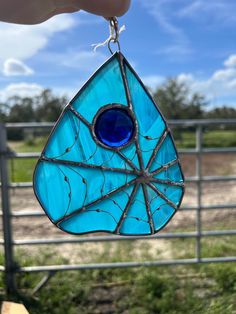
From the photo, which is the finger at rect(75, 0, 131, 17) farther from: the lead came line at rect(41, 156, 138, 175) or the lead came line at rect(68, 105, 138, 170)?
the lead came line at rect(41, 156, 138, 175)

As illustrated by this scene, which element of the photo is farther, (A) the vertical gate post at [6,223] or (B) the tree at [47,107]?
(B) the tree at [47,107]

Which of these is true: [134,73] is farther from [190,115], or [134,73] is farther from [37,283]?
[190,115]

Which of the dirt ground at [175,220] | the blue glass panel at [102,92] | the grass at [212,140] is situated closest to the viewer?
the blue glass panel at [102,92]

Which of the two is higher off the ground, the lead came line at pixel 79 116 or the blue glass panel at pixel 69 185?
the lead came line at pixel 79 116

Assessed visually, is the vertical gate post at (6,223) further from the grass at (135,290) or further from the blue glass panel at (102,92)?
the blue glass panel at (102,92)

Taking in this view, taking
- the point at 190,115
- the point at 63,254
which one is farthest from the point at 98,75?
the point at 190,115

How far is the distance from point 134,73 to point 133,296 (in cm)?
234

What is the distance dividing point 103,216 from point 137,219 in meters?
0.11

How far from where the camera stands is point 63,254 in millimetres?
4285

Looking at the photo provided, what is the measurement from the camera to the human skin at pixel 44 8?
1.25 meters

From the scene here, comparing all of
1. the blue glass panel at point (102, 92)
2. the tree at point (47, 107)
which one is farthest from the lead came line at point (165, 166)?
the tree at point (47, 107)

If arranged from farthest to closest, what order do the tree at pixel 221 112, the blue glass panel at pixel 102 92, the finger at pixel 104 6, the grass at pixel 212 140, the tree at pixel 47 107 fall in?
1. the tree at pixel 221 112
2. the tree at pixel 47 107
3. the grass at pixel 212 140
4. the blue glass panel at pixel 102 92
5. the finger at pixel 104 6

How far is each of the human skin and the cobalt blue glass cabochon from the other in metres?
0.14

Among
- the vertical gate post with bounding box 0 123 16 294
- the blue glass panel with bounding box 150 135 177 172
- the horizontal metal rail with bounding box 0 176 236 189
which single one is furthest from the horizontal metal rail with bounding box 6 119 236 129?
the blue glass panel with bounding box 150 135 177 172
